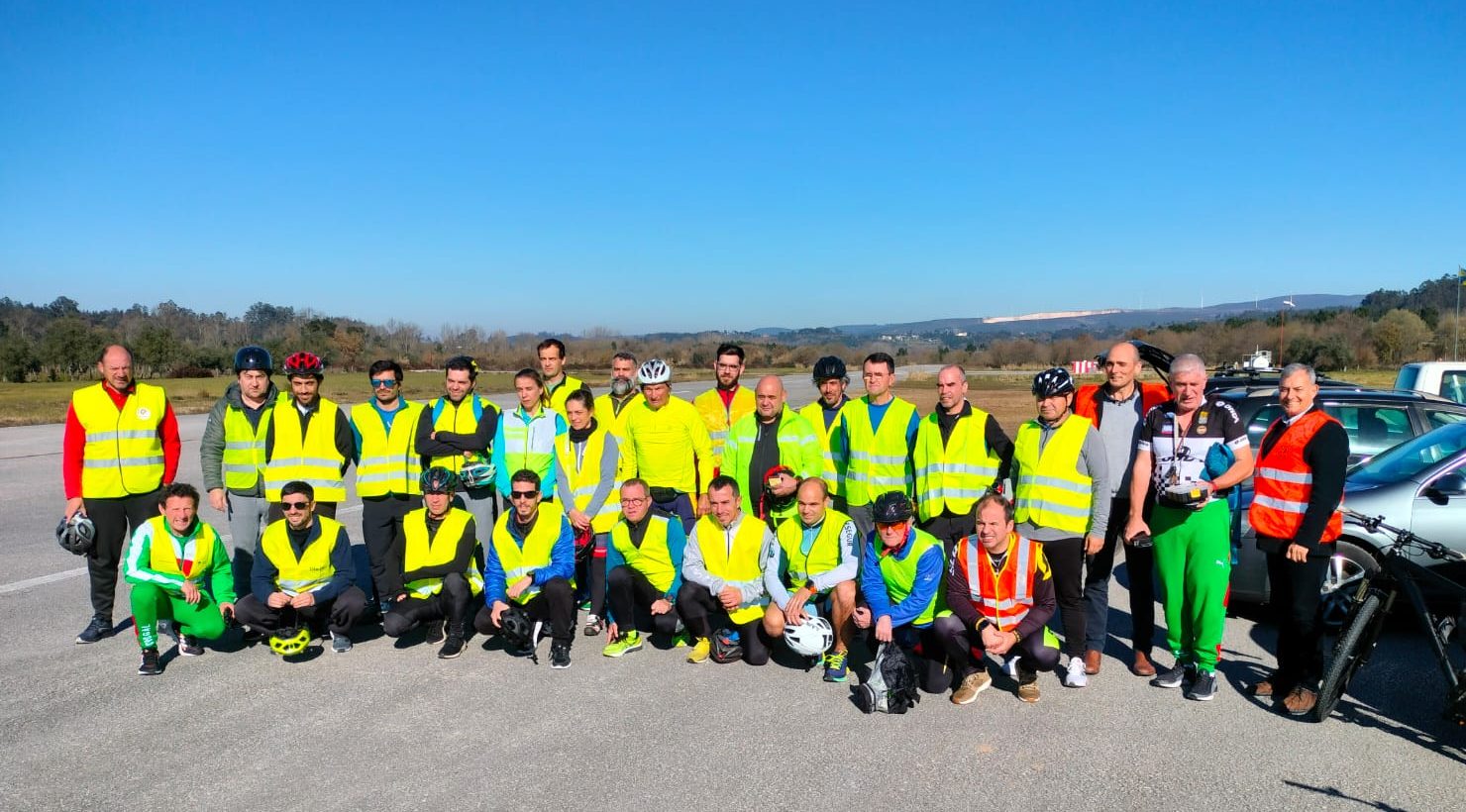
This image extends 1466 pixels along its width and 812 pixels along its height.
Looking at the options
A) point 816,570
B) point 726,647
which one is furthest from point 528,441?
point 816,570

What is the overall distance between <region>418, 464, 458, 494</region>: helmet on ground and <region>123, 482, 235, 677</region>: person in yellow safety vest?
1.42 m

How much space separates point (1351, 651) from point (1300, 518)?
0.74 meters

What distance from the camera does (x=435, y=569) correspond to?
6.27 m

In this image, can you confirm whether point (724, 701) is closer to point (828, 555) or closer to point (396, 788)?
point (828, 555)

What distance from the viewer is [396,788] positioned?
4137mm

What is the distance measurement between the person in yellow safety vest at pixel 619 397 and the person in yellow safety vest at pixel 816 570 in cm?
177

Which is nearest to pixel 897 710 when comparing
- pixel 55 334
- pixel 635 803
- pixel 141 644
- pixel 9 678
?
pixel 635 803

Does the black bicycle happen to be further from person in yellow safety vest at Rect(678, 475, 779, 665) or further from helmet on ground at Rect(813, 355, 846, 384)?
helmet on ground at Rect(813, 355, 846, 384)

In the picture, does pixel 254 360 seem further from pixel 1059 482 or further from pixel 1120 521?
pixel 1120 521

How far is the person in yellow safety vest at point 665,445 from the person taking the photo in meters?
6.70

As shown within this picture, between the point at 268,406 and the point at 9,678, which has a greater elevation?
the point at 268,406

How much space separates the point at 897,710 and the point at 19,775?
4510 mm

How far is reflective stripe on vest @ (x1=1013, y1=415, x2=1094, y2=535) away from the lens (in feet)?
17.6

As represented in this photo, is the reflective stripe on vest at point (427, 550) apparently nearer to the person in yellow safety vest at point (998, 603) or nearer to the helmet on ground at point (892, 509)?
the helmet on ground at point (892, 509)
